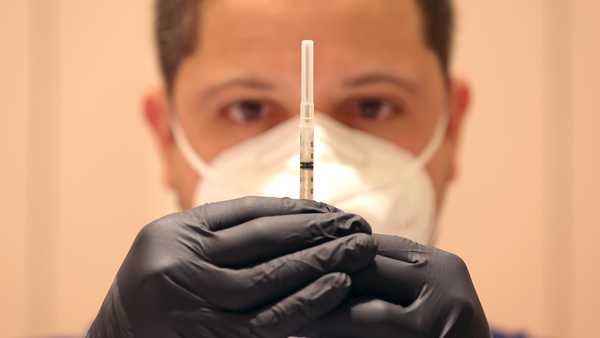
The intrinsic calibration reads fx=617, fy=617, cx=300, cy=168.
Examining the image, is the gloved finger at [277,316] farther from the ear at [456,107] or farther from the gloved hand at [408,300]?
the ear at [456,107]

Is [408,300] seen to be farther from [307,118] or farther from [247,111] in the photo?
[247,111]

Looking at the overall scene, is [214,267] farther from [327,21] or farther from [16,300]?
[16,300]

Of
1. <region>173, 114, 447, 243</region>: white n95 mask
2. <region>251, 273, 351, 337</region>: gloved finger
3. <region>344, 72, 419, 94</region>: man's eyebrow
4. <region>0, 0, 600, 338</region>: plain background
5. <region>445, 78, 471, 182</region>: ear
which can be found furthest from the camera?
<region>0, 0, 600, 338</region>: plain background

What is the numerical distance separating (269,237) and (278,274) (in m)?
0.04

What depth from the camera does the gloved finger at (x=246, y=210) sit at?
752 millimetres

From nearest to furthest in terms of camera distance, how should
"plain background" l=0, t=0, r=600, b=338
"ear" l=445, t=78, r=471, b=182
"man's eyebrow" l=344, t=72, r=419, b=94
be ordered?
"man's eyebrow" l=344, t=72, r=419, b=94 < "ear" l=445, t=78, r=471, b=182 < "plain background" l=0, t=0, r=600, b=338

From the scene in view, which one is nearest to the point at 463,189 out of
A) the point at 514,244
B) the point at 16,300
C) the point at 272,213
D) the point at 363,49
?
the point at 514,244

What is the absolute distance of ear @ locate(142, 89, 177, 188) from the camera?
51.1 inches

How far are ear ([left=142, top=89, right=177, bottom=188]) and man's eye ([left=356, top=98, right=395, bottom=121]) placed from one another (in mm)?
395

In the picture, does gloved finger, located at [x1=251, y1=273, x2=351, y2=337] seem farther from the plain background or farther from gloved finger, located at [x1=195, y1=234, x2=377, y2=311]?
the plain background

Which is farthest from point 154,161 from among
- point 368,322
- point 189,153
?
point 368,322

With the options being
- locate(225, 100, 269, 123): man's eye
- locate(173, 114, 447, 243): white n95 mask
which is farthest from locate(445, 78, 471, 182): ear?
locate(225, 100, 269, 123): man's eye

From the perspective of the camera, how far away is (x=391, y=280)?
2.42ft

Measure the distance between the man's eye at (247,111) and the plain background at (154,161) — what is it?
2.47 ft
